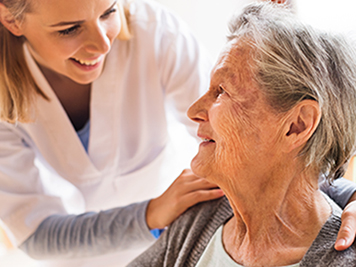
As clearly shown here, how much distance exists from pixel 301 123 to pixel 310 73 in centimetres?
13

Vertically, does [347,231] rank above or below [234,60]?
below

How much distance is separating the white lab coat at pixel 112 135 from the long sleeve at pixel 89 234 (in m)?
0.06

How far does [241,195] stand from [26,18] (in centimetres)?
85

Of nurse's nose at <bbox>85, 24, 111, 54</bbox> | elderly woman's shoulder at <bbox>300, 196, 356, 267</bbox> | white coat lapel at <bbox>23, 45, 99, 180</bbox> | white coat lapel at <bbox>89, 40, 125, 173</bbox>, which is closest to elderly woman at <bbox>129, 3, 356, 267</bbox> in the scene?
elderly woman's shoulder at <bbox>300, 196, 356, 267</bbox>

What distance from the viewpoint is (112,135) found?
1.79 meters

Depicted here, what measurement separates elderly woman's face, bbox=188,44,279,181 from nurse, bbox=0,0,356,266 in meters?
0.23

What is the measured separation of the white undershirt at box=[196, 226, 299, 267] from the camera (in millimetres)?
1258

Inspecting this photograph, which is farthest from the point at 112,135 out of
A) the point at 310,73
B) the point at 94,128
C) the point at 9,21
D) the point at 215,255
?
the point at 310,73

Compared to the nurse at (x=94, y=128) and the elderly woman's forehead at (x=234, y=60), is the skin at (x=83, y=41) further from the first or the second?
the elderly woman's forehead at (x=234, y=60)

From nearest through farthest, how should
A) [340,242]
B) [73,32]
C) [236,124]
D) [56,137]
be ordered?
[340,242] < [236,124] < [73,32] < [56,137]

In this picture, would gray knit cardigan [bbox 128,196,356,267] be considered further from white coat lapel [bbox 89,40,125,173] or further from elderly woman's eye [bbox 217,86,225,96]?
white coat lapel [bbox 89,40,125,173]

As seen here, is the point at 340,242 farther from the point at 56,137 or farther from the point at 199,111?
the point at 56,137

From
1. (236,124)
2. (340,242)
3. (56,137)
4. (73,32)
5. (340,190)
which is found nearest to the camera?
(340,242)

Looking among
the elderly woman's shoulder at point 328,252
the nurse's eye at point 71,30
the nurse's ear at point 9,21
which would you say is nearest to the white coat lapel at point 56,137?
the nurse's ear at point 9,21
